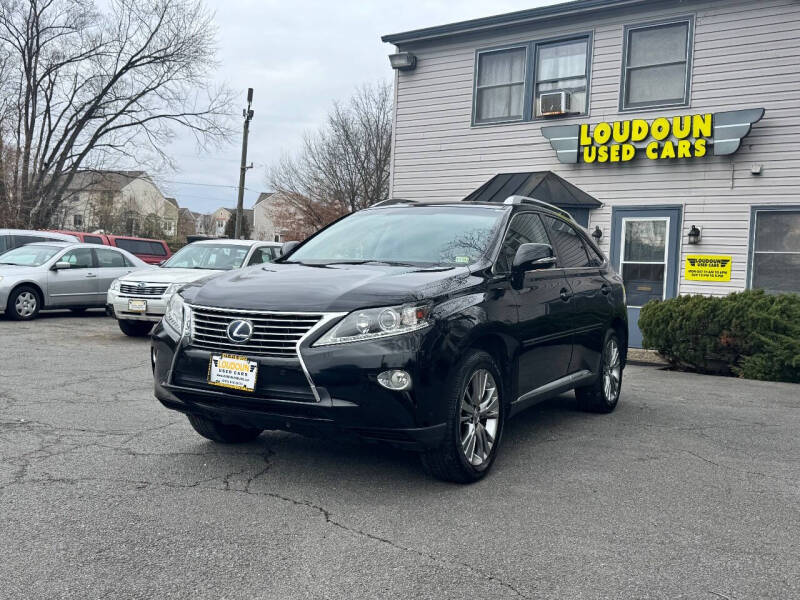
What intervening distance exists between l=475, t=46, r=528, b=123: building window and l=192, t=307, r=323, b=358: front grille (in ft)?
36.9

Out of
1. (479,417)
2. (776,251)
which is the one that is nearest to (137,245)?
(776,251)

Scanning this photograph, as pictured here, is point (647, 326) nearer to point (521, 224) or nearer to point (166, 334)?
point (521, 224)

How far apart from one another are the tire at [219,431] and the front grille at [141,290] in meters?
6.78

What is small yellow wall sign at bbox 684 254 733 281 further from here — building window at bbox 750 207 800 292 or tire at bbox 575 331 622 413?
tire at bbox 575 331 622 413

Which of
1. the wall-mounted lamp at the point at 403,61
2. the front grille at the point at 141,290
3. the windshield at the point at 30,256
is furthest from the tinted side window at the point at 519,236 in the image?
the windshield at the point at 30,256

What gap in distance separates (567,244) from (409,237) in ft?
5.26

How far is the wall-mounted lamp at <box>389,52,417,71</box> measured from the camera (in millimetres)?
15602

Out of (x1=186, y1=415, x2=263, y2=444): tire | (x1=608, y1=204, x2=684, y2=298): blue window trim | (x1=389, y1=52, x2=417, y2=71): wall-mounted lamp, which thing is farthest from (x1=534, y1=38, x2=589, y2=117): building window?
(x1=186, y1=415, x2=263, y2=444): tire

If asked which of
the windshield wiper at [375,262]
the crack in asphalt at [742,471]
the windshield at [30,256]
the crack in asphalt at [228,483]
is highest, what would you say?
the windshield wiper at [375,262]

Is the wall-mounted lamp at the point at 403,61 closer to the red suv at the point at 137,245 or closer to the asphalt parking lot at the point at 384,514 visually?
the red suv at the point at 137,245

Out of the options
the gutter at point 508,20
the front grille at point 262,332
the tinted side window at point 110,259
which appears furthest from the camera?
the tinted side window at point 110,259

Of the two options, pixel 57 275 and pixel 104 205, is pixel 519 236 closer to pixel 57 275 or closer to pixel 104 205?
pixel 57 275

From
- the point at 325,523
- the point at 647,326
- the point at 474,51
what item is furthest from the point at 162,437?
the point at 474,51

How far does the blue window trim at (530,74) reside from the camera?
45.5 feet
